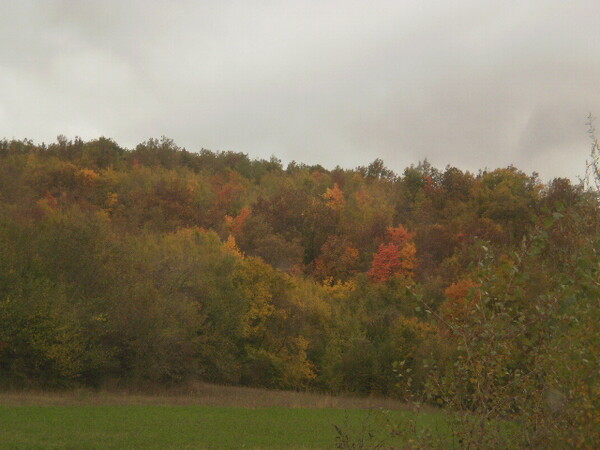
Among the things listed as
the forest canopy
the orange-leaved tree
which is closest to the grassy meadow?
the forest canopy

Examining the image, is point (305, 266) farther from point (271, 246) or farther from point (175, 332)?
point (175, 332)

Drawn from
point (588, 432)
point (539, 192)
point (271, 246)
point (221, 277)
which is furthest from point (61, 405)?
point (539, 192)

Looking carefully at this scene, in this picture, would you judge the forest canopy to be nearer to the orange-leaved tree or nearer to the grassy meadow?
the orange-leaved tree

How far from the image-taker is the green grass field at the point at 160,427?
22.4 meters

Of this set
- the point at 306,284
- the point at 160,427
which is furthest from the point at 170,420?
the point at 306,284

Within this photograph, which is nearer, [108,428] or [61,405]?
[108,428]

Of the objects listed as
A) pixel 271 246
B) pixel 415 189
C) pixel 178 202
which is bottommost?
pixel 271 246

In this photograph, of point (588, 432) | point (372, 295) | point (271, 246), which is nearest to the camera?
point (588, 432)

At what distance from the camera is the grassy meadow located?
22.8 meters

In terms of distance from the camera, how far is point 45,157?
315 ft

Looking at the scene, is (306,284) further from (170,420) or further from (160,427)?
(160,427)

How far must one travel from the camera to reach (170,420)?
95.6 feet

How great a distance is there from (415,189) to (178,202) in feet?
111

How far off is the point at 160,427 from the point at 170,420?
92.5 inches
